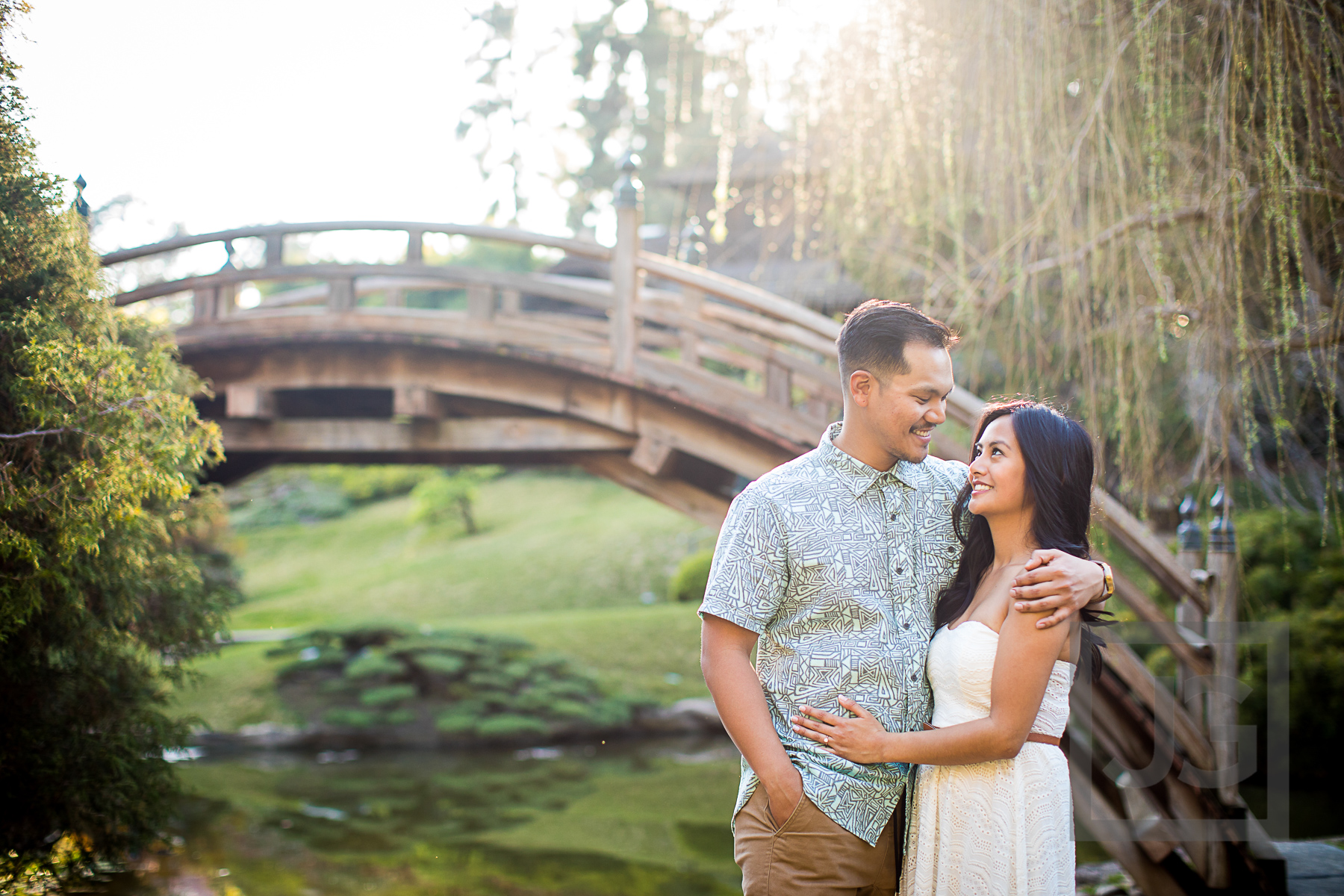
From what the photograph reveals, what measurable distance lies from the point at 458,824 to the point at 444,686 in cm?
349

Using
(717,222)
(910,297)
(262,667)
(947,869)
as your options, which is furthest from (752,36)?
(262,667)

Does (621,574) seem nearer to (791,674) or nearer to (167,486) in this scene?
(167,486)

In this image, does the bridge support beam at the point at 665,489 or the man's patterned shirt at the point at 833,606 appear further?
the bridge support beam at the point at 665,489

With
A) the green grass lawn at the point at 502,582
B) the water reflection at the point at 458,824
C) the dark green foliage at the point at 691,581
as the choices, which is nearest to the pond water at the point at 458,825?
the water reflection at the point at 458,824

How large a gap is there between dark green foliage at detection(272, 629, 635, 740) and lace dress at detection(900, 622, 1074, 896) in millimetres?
8781

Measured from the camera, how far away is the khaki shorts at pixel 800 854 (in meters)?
2.12

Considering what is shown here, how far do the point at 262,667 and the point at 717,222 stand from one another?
309 inches

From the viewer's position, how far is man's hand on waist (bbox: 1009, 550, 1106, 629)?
2078mm

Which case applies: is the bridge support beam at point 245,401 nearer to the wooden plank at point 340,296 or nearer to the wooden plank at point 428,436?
the wooden plank at point 428,436

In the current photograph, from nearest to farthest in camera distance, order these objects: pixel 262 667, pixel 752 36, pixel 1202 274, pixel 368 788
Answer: pixel 1202 274, pixel 752 36, pixel 368 788, pixel 262 667

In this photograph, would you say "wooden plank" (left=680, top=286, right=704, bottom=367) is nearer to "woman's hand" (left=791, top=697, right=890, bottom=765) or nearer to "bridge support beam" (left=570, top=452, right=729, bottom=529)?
"bridge support beam" (left=570, top=452, right=729, bottom=529)

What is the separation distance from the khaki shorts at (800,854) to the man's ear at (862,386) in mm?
901

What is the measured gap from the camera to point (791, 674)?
7.32 feet

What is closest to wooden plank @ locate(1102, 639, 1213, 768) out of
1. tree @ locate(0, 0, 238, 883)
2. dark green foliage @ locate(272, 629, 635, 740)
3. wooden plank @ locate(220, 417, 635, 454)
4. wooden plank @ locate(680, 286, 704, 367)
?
wooden plank @ locate(680, 286, 704, 367)
